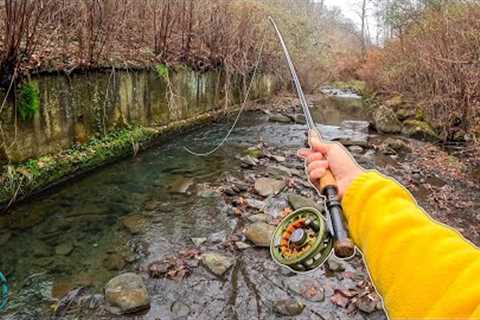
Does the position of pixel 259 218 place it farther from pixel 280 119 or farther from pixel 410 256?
pixel 280 119

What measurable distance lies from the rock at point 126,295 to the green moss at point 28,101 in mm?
3071

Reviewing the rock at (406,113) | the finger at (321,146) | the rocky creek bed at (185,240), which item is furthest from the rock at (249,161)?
the rock at (406,113)

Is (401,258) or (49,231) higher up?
(401,258)

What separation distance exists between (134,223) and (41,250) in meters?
1.17

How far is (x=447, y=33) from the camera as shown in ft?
28.8

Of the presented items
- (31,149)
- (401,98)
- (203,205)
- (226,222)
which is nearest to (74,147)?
(31,149)

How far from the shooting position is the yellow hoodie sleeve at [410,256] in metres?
0.84

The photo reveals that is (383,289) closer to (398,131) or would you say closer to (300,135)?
(300,135)

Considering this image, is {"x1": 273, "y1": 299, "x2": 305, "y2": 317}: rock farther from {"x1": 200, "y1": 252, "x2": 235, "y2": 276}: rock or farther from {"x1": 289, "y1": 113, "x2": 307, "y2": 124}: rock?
{"x1": 289, "y1": 113, "x2": 307, "y2": 124}: rock

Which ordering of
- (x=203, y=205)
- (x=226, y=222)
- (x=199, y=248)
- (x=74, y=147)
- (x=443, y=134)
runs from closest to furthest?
(x=199, y=248) < (x=226, y=222) < (x=203, y=205) < (x=74, y=147) < (x=443, y=134)

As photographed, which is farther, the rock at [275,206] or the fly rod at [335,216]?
the rock at [275,206]

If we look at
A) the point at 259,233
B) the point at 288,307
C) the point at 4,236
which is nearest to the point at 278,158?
the point at 259,233

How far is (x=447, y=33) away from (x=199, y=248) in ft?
26.7

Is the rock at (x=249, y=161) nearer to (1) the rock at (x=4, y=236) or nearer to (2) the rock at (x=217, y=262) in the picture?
(2) the rock at (x=217, y=262)
